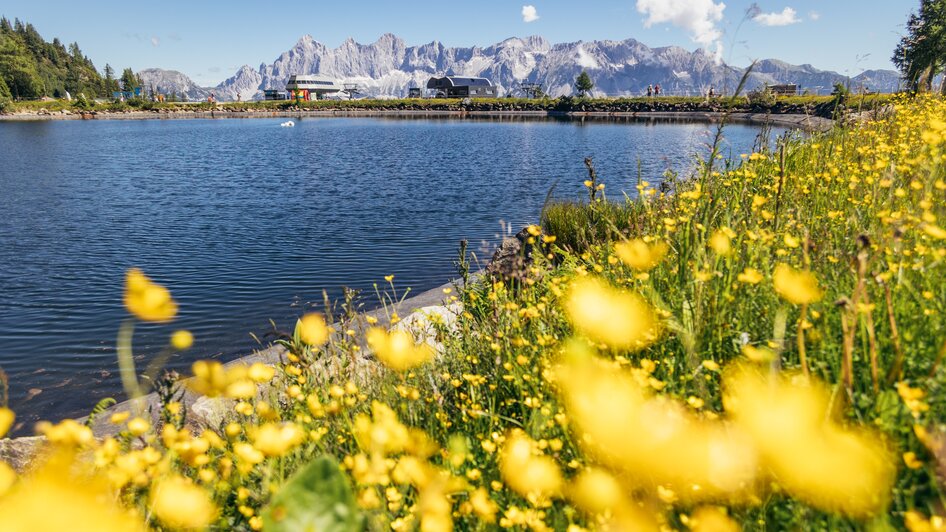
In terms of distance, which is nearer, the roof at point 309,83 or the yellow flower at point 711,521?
the yellow flower at point 711,521

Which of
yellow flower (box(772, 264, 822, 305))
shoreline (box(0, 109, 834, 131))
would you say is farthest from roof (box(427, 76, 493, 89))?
yellow flower (box(772, 264, 822, 305))

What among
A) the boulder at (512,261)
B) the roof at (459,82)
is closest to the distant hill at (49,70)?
the roof at (459,82)

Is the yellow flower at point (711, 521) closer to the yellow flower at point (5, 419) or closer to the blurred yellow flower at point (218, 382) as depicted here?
the blurred yellow flower at point (218, 382)

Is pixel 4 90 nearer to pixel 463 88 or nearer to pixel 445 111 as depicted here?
pixel 445 111

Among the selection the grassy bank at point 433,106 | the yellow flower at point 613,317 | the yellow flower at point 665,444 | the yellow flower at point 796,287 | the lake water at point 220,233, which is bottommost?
the lake water at point 220,233

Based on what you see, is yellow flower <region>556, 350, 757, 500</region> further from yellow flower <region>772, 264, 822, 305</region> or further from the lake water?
the lake water

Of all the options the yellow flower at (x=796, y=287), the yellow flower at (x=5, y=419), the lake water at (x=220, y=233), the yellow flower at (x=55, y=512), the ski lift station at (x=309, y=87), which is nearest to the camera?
the yellow flower at (x=55, y=512)

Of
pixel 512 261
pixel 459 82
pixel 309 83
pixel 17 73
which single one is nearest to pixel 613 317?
pixel 512 261

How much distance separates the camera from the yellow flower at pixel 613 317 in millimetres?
2697

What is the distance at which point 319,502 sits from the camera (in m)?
1.17

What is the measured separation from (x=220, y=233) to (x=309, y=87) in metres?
160

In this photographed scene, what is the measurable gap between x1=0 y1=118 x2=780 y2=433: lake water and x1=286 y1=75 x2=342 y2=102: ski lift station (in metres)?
124

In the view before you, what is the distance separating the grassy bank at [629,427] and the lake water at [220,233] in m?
4.05

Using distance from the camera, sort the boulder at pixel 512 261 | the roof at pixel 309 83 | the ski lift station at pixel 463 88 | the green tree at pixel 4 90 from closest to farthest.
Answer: the boulder at pixel 512 261, the green tree at pixel 4 90, the ski lift station at pixel 463 88, the roof at pixel 309 83
